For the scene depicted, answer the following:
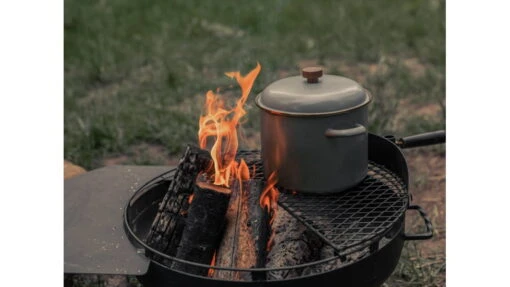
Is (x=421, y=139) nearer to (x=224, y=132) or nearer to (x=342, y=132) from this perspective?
(x=342, y=132)

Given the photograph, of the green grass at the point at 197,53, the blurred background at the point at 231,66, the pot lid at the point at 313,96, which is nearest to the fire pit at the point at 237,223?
the pot lid at the point at 313,96

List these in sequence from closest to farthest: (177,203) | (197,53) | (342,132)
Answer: (342,132), (177,203), (197,53)

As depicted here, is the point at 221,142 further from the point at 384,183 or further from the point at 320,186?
the point at 384,183

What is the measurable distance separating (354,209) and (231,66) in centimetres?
290

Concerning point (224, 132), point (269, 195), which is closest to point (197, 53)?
point (224, 132)

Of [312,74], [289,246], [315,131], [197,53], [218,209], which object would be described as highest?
[312,74]

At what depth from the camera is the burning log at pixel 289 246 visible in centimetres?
217

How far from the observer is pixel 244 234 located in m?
2.22

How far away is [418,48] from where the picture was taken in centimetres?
531

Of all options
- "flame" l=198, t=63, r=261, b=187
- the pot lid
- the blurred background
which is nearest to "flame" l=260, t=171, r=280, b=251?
"flame" l=198, t=63, r=261, b=187

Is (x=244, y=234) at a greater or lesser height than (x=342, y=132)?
lesser

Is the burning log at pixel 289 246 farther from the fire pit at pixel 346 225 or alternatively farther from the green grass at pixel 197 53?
the green grass at pixel 197 53

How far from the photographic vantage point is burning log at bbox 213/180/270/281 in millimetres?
2164

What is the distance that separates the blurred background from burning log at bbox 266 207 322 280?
2.93ft
